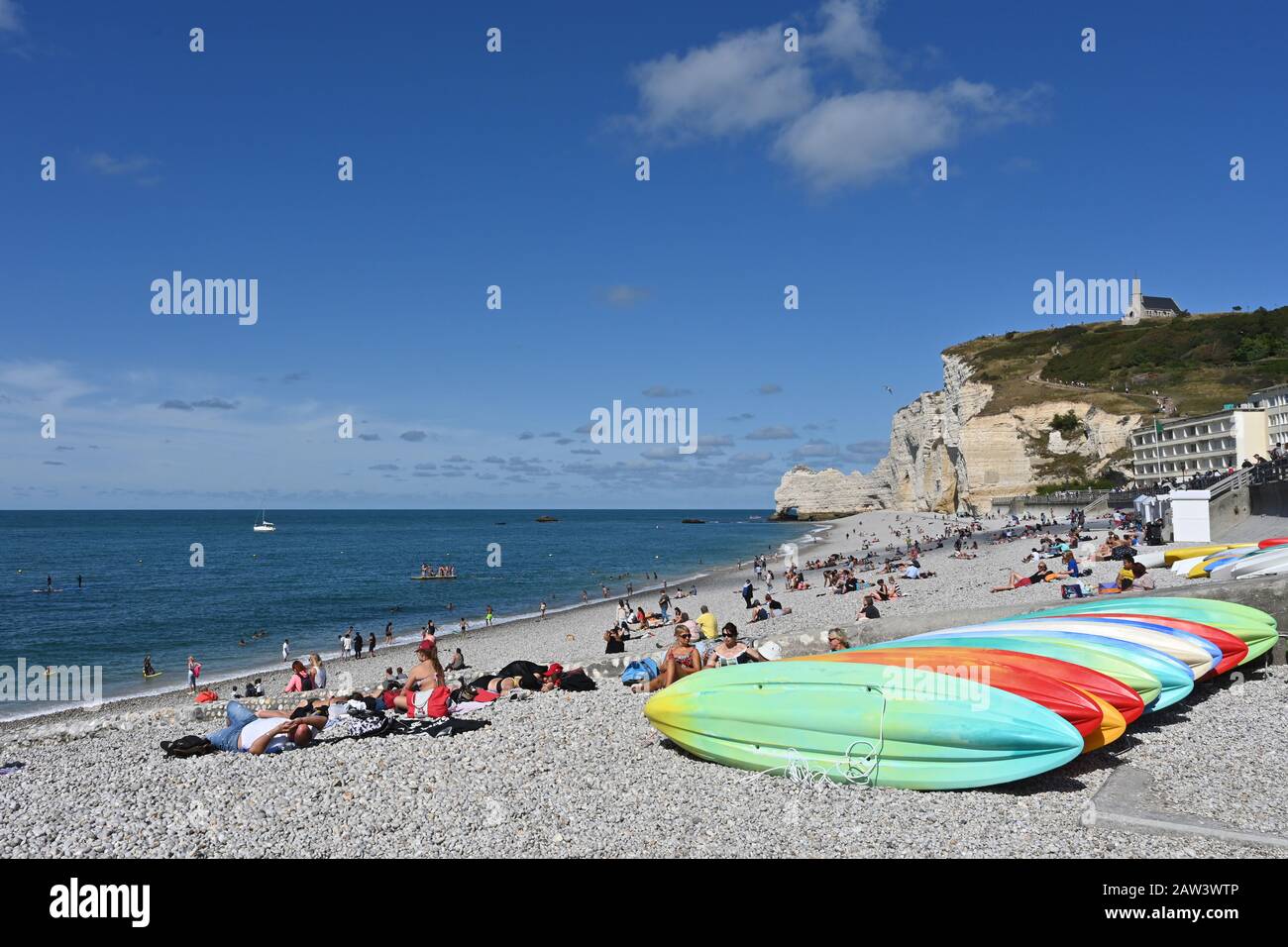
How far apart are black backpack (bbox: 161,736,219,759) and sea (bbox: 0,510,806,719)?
11809mm

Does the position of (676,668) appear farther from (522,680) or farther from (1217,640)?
(1217,640)

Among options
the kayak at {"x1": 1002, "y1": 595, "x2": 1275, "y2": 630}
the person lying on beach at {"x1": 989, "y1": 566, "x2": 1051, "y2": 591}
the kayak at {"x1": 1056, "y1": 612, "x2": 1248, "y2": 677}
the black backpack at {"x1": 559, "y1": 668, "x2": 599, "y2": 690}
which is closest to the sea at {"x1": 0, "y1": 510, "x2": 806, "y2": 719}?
the black backpack at {"x1": 559, "y1": 668, "x2": 599, "y2": 690}

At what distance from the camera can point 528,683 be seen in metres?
13.0

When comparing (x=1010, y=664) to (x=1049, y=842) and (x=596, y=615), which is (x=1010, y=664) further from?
(x=596, y=615)

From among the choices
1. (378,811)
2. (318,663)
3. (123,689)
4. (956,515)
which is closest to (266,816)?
(378,811)

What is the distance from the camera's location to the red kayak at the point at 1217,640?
403 inches

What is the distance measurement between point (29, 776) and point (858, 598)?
843 inches

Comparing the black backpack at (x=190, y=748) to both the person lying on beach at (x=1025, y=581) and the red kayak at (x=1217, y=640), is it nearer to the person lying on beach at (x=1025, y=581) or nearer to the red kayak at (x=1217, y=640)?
the red kayak at (x=1217, y=640)

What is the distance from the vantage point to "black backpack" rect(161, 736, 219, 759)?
9609 millimetres

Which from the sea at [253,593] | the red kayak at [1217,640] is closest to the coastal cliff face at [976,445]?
the sea at [253,593]

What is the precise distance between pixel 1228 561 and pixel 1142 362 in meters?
77.6

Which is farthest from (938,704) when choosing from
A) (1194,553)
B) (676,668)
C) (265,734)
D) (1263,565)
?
(1194,553)

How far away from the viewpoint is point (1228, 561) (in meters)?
16.4
